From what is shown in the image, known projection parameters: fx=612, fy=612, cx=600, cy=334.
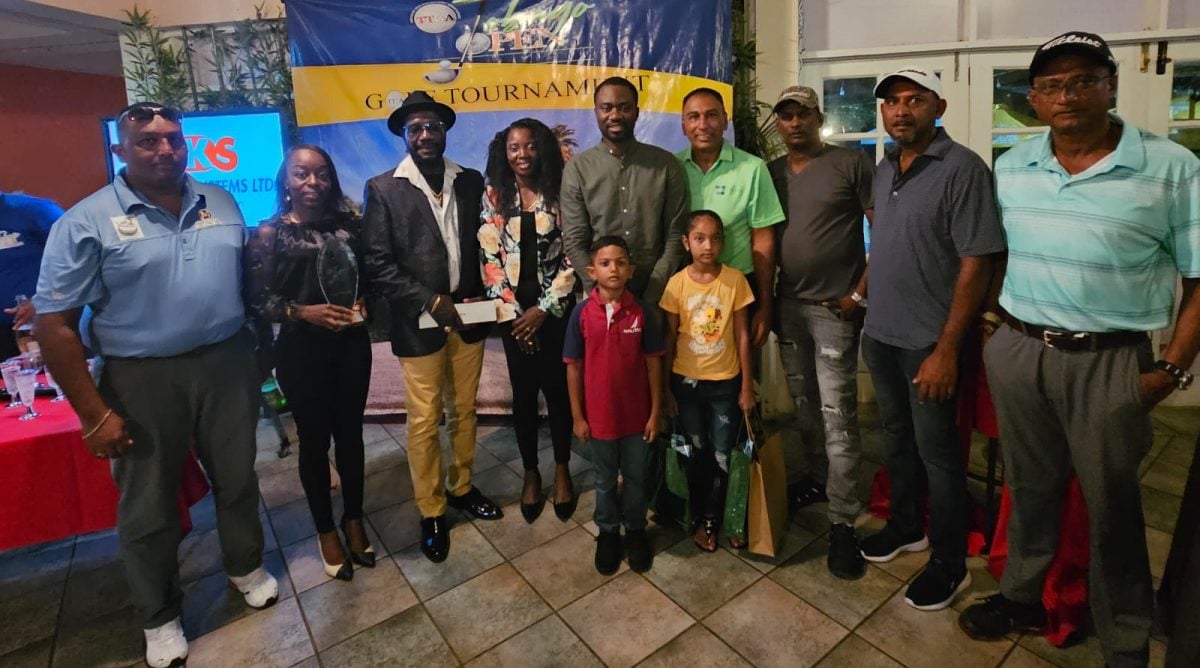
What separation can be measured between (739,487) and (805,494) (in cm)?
64

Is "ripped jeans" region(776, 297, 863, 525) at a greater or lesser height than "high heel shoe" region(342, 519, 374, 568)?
greater

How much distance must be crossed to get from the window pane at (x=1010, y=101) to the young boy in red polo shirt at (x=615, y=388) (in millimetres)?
2813

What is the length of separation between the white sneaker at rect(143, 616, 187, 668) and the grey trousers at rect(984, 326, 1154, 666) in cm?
271

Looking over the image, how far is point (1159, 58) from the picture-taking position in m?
3.43

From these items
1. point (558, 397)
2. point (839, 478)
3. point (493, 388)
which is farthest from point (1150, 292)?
point (493, 388)

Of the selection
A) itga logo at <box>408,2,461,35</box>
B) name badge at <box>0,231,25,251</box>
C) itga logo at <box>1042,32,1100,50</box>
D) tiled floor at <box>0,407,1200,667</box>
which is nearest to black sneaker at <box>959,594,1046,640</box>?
tiled floor at <box>0,407,1200,667</box>

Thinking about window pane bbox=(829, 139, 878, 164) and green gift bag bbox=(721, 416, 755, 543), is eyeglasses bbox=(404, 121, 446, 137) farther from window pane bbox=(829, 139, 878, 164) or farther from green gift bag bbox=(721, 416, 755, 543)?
window pane bbox=(829, 139, 878, 164)

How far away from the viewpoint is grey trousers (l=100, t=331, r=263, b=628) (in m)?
1.93

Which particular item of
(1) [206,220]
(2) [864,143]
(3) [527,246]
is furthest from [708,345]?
(2) [864,143]

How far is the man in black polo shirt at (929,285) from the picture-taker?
1.81 metres

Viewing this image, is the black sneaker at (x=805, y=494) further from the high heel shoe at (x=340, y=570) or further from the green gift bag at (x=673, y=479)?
the high heel shoe at (x=340, y=570)

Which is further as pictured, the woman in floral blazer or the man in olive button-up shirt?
the woman in floral blazer

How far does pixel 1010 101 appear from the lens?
11.9 feet

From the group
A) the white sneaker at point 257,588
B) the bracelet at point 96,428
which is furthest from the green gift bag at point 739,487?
the bracelet at point 96,428
